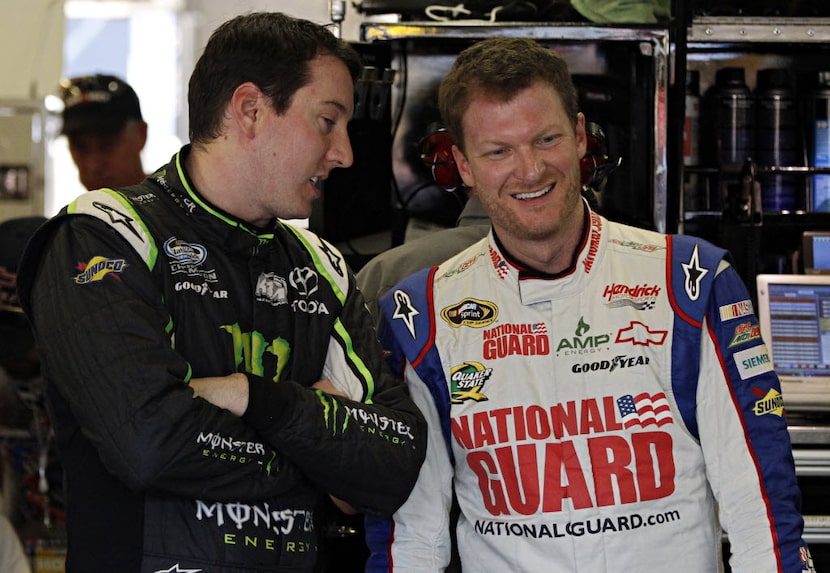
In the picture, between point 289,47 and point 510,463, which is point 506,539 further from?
point 289,47

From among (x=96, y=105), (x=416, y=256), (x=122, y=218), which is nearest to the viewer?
(x=122, y=218)

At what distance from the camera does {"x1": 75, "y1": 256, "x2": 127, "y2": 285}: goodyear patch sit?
57.4 inches

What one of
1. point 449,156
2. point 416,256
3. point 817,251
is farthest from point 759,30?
point 416,256

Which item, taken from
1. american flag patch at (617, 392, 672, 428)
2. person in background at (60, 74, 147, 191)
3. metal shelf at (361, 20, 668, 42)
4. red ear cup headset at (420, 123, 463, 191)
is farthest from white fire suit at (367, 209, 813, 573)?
person in background at (60, 74, 147, 191)

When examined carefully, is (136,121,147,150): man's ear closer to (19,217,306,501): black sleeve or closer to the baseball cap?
the baseball cap

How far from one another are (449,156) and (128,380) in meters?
1.25

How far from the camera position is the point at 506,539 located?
165cm

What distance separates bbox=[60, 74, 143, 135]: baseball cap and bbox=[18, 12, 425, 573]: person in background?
1384 mm

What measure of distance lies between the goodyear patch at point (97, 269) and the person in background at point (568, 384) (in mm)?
501

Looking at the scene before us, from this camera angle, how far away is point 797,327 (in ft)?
9.59

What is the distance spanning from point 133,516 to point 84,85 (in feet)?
6.30

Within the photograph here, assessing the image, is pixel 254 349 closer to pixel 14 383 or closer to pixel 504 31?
pixel 14 383

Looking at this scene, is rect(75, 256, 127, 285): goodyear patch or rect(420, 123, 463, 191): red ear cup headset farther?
rect(420, 123, 463, 191): red ear cup headset

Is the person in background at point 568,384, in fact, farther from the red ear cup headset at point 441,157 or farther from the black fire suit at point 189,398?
the red ear cup headset at point 441,157
